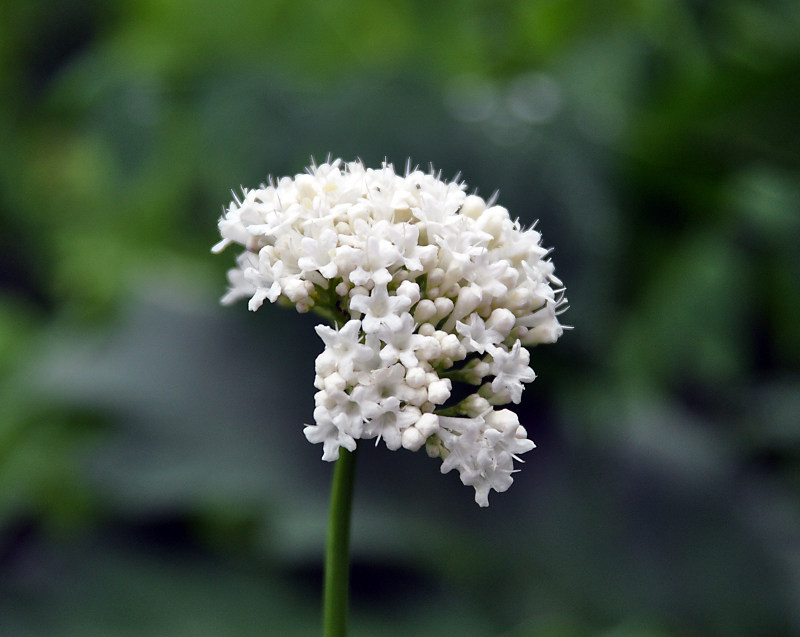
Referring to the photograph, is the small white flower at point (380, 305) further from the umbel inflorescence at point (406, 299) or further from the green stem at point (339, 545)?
the green stem at point (339, 545)

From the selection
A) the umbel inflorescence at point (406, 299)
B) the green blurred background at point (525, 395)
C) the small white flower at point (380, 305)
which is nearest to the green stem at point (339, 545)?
the umbel inflorescence at point (406, 299)

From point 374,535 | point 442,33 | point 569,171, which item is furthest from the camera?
point 442,33

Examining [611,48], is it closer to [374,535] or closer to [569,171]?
[569,171]

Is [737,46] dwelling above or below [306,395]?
above

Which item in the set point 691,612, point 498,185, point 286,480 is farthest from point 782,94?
point 286,480

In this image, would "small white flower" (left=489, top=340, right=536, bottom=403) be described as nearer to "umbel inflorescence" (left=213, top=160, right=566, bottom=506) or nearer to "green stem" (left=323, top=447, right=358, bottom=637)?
"umbel inflorescence" (left=213, top=160, right=566, bottom=506)

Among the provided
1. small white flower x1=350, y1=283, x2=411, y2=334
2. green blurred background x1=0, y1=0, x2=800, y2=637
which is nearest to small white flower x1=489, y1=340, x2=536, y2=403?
small white flower x1=350, y1=283, x2=411, y2=334
